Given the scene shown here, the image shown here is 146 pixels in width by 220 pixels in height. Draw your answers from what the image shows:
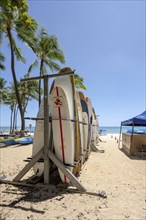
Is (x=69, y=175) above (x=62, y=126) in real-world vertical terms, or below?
below

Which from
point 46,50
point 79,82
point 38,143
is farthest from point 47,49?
point 38,143

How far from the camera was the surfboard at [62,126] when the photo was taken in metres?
4.41

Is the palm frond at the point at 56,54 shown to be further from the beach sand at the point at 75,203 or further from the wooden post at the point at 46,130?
the beach sand at the point at 75,203

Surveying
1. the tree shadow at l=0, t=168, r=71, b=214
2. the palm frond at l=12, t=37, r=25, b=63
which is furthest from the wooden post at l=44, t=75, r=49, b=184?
the palm frond at l=12, t=37, r=25, b=63

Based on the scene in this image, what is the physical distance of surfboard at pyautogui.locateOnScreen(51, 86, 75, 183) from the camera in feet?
14.5

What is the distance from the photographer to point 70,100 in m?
4.82

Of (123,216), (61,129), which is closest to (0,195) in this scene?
(61,129)

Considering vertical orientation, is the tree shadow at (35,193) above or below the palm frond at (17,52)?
below

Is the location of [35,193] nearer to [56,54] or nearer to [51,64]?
[56,54]

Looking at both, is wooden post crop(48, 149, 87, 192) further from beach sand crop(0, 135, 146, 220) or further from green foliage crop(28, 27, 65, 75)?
green foliage crop(28, 27, 65, 75)

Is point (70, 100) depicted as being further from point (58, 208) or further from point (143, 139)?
point (143, 139)

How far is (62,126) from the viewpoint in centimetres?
450

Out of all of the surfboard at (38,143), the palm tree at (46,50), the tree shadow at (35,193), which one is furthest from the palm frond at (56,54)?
the tree shadow at (35,193)

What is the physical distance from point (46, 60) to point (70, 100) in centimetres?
1585
